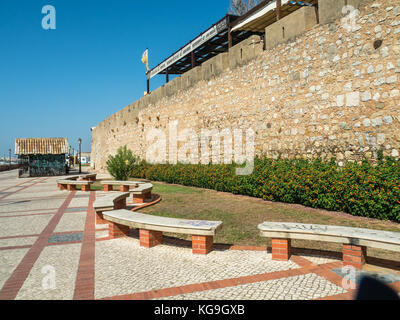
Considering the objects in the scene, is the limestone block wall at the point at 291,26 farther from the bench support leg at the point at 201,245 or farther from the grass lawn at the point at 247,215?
the bench support leg at the point at 201,245

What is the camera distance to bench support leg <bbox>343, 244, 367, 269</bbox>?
2.99 metres

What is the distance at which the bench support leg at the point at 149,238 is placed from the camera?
13.0ft

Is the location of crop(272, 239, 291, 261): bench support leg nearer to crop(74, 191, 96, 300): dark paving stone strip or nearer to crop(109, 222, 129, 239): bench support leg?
crop(74, 191, 96, 300): dark paving stone strip

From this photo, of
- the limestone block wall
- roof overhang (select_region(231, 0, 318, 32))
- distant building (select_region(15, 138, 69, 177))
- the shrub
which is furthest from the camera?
distant building (select_region(15, 138, 69, 177))

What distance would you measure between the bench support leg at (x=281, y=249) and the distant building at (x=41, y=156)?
2490 cm

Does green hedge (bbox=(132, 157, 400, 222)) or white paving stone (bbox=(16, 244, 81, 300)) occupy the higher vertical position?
green hedge (bbox=(132, 157, 400, 222))

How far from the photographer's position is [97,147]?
28.7 meters

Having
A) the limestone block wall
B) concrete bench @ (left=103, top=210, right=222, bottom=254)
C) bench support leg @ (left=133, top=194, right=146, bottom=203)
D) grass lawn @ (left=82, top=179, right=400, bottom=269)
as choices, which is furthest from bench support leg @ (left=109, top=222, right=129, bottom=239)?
the limestone block wall

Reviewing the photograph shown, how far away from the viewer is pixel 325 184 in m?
5.84

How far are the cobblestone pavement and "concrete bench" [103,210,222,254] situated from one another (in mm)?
127

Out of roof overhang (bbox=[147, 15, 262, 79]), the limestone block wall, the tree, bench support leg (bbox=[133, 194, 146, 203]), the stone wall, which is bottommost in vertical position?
bench support leg (bbox=[133, 194, 146, 203])

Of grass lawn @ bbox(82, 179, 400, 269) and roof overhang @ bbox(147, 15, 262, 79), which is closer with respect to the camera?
grass lawn @ bbox(82, 179, 400, 269)

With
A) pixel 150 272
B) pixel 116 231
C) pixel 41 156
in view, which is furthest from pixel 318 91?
pixel 41 156

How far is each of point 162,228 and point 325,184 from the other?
3696mm
